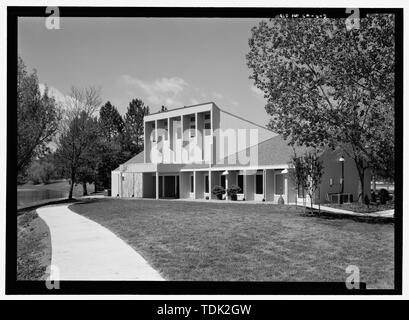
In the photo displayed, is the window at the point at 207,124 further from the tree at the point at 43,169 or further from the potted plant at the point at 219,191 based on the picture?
the tree at the point at 43,169

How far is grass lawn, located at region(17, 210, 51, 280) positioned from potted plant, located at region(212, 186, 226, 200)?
14197mm

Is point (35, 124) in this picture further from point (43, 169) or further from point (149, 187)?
point (149, 187)

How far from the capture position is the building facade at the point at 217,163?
1939 centimetres

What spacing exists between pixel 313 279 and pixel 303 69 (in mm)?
6913

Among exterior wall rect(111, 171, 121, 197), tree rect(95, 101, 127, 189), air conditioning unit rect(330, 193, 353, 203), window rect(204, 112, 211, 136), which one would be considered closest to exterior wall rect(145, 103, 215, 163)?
window rect(204, 112, 211, 136)

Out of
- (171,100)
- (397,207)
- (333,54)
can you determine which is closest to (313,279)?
(397,207)

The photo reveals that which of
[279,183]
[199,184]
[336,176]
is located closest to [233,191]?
[279,183]

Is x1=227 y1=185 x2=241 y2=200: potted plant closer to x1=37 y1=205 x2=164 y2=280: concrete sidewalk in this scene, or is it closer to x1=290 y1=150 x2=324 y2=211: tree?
x1=290 y1=150 x2=324 y2=211: tree

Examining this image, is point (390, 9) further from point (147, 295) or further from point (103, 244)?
point (103, 244)

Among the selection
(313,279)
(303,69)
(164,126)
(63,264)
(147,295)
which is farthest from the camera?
(164,126)

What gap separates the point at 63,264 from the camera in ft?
21.1

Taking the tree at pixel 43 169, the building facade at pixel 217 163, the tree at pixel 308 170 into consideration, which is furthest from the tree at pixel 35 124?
the tree at pixel 308 170

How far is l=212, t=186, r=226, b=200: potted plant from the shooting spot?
2361 centimetres

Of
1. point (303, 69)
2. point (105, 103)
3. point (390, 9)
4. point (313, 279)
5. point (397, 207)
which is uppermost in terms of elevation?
point (303, 69)
